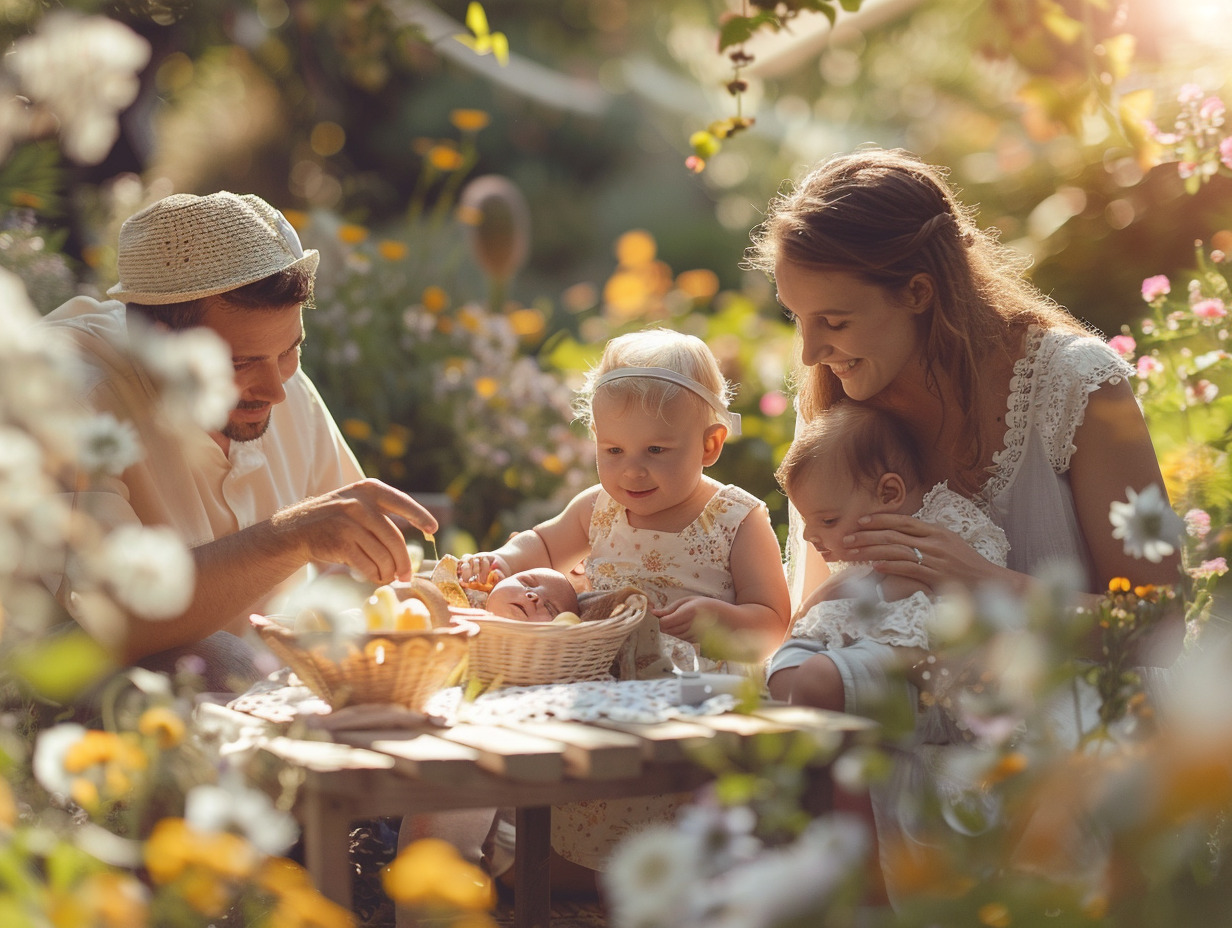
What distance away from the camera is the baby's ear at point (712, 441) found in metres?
2.83

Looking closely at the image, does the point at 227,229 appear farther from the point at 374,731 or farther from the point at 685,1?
the point at 685,1

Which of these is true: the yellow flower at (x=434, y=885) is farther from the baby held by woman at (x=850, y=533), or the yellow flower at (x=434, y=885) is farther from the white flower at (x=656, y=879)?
the baby held by woman at (x=850, y=533)

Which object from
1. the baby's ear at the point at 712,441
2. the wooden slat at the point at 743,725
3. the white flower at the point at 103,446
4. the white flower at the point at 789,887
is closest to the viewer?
the white flower at the point at 789,887

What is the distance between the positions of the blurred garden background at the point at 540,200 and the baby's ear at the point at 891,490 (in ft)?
2.04

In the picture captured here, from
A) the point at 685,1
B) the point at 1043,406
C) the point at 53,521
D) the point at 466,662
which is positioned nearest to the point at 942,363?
the point at 1043,406

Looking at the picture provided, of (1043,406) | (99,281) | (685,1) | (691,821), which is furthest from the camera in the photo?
(685,1)

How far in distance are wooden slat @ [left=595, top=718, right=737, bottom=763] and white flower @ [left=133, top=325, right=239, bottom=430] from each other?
659 mm

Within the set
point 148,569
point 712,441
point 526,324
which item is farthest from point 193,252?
point 526,324

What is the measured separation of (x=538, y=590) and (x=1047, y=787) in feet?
4.97

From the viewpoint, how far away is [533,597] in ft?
7.63

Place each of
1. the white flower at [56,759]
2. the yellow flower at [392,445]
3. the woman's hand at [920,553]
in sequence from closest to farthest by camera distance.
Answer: the white flower at [56,759] → the woman's hand at [920,553] → the yellow flower at [392,445]

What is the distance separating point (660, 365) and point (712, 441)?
0.25m

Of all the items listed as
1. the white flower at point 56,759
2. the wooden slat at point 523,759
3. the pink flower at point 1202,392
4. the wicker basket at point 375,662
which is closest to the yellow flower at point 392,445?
the pink flower at point 1202,392

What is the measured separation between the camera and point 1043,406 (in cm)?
250
